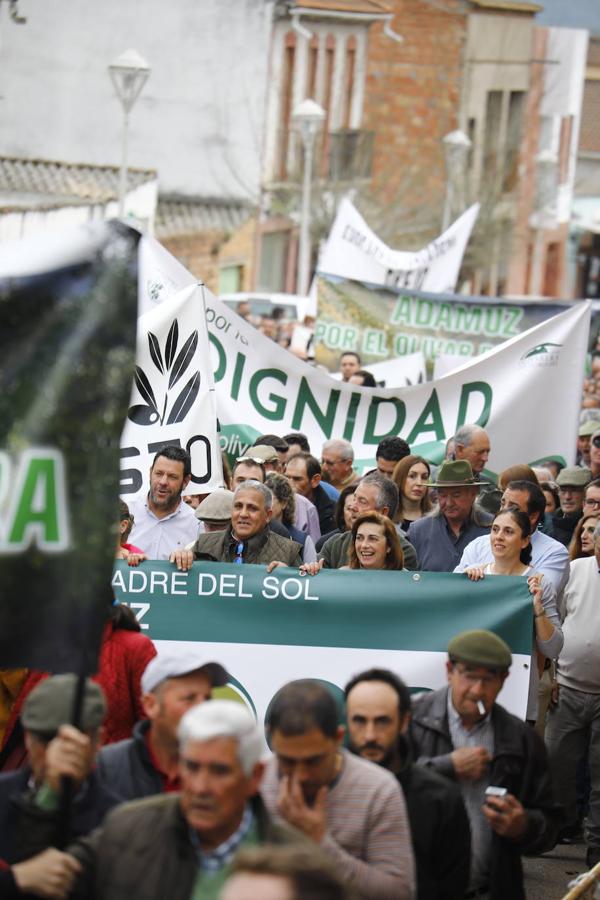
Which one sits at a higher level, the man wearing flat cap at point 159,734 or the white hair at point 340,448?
the white hair at point 340,448

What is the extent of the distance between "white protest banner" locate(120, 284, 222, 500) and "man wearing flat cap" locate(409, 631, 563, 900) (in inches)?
162

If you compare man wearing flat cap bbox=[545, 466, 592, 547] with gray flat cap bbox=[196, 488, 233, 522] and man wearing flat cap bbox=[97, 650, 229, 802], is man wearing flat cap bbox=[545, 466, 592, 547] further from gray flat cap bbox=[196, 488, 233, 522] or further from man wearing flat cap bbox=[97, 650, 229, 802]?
man wearing flat cap bbox=[97, 650, 229, 802]

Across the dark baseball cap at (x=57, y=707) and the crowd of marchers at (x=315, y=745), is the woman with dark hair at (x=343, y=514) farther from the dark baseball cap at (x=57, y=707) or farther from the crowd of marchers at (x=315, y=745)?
the dark baseball cap at (x=57, y=707)

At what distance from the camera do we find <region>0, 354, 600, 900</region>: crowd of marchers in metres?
4.40

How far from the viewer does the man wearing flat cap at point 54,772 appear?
4645 millimetres

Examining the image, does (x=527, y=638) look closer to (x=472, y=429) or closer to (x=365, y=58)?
(x=472, y=429)

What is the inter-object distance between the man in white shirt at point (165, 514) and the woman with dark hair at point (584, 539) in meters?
1.84

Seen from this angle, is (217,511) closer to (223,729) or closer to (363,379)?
(223,729)

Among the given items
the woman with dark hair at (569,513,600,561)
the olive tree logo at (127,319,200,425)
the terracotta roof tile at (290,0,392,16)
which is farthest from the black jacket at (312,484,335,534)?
the terracotta roof tile at (290,0,392,16)

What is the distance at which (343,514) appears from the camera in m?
9.92

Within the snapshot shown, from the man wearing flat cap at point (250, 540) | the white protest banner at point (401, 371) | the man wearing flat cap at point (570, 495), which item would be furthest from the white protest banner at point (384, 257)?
the man wearing flat cap at point (250, 540)

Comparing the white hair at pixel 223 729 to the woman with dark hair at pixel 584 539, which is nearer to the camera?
the white hair at pixel 223 729

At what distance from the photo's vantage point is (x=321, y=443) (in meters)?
12.2

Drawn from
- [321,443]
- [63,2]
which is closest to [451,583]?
[321,443]
